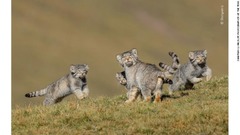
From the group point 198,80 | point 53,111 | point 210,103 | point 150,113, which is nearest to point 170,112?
point 150,113

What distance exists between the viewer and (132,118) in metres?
21.5

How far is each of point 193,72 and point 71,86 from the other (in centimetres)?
542

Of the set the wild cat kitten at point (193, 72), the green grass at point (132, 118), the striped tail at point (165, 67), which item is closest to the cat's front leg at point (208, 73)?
the wild cat kitten at point (193, 72)

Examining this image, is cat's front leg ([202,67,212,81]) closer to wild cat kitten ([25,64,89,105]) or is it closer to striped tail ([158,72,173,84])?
wild cat kitten ([25,64,89,105])

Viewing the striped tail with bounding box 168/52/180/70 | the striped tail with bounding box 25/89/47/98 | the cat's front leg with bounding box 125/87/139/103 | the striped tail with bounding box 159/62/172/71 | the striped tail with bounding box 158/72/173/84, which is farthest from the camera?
the striped tail with bounding box 25/89/47/98

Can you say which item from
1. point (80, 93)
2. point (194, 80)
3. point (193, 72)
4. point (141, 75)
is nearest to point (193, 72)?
point (193, 72)

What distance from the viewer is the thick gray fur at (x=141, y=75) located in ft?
79.2

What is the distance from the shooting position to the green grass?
19.8 m

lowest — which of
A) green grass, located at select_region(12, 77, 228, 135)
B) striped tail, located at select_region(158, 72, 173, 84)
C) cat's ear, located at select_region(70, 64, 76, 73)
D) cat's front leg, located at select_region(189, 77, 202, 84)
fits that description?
green grass, located at select_region(12, 77, 228, 135)

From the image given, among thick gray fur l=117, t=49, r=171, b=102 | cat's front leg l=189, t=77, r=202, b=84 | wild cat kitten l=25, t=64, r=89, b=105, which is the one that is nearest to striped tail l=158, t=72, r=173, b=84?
thick gray fur l=117, t=49, r=171, b=102

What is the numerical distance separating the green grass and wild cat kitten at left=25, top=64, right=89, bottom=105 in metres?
4.33

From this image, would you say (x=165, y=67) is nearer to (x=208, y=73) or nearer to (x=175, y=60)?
(x=175, y=60)

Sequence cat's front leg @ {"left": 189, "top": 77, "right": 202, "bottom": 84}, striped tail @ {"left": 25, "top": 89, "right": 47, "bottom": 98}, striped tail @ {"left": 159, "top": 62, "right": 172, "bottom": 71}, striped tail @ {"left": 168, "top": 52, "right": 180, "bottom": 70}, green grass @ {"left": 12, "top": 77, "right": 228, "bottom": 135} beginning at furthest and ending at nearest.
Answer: striped tail @ {"left": 25, "top": 89, "right": 47, "bottom": 98}, cat's front leg @ {"left": 189, "top": 77, "right": 202, "bottom": 84}, striped tail @ {"left": 168, "top": 52, "right": 180, "bottom": 70}, striped tail @ {"left": 159, "top": 62, "right": 172, "bottom": 71}, green grass @ {"left": 12, "top": 77, "right": 228, "bottom": 135}

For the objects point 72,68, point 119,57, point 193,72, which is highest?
point 119,57
